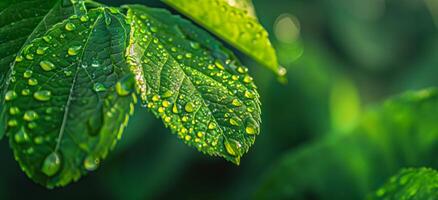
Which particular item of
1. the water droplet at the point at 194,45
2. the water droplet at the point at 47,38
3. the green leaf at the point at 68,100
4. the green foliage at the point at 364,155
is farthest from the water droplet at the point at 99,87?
the green foliage at the point at 364,155

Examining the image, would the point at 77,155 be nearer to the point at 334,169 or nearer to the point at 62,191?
the point at 334,169

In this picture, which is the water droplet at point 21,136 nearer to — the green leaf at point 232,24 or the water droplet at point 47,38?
the water droplet at point 47,38

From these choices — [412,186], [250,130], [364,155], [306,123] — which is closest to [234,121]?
[250,130]

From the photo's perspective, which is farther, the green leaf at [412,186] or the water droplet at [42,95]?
the green leaf at [412,186]

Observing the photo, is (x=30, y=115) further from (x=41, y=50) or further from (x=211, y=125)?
(x=211, y=125)

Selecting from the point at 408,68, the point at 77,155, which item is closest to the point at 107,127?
the point at 77,155

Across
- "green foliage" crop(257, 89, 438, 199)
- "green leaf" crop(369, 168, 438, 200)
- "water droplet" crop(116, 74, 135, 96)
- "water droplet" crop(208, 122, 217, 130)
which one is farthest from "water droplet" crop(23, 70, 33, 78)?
"green foliage" crop(257, 89, 438, 199)

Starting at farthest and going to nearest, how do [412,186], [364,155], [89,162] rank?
[364,155]
[412,186]
[89,162]
